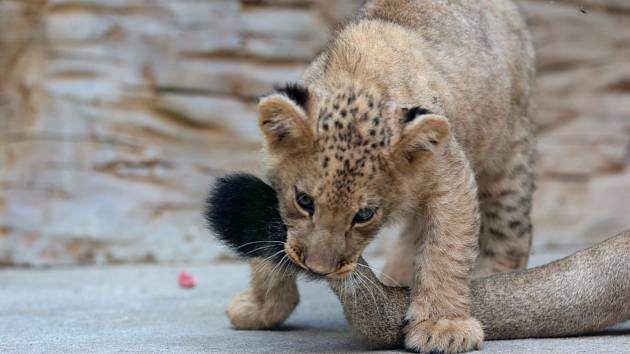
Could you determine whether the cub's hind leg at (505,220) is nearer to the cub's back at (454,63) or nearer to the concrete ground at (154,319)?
the cub's back at (454,63)

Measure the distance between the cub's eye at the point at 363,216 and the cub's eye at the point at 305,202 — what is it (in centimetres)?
24

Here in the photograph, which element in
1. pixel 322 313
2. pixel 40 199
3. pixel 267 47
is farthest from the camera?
pixel 267 47

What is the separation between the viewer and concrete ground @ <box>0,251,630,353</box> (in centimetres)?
595

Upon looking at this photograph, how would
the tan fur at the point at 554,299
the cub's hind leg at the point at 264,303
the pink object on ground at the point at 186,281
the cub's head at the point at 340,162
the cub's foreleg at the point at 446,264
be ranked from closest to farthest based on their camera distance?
the cub's head at the point at 340,162 → the cub's foreleg at the point at 446,264 → the tan fur at the point at 554,299 → the cub's hind leg at the point at 264,303 → the pink object on ground at the point at 186,281

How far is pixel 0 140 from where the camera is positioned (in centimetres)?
1173

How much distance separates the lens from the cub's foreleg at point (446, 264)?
5.92 metres

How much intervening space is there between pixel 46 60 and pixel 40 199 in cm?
157

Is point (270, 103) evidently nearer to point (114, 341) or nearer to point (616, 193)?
point (114, 341)

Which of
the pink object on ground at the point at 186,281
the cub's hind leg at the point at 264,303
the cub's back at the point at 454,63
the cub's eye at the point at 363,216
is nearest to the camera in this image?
the cub's eye at the point at 363,216

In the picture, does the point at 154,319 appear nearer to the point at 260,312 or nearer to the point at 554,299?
the point at 260,312

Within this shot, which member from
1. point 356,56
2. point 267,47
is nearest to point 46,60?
point 267,47

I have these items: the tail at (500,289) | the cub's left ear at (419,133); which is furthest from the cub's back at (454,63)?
the tail at (500,289)

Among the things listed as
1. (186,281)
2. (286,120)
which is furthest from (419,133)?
(186,281)

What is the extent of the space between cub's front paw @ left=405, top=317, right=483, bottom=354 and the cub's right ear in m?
1.22
